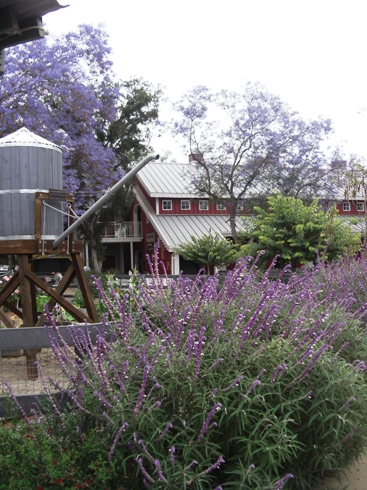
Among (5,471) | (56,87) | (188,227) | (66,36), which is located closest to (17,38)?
(5,471)

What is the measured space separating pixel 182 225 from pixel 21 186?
2629 cm

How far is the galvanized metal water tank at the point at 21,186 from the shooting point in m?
8.23

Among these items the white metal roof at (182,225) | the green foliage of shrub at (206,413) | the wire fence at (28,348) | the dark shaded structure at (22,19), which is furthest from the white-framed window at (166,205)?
the green foliage of shrub at (206,413)

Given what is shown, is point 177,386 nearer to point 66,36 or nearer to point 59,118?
point 59,118

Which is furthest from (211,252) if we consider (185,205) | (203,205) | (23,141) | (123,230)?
(123,230)

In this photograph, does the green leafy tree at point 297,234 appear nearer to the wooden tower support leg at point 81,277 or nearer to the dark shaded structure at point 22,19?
the wooden tower support leg at point 81,277

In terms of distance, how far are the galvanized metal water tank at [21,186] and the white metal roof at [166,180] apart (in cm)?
2589

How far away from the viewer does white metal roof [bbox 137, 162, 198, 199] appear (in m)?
34.6

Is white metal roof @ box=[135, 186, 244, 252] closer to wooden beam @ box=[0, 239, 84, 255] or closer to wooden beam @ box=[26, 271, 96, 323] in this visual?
wooden beam @ box=[26, 271, 96, 323]

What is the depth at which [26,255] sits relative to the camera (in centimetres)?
822

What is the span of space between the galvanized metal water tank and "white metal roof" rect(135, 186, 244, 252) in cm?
2356

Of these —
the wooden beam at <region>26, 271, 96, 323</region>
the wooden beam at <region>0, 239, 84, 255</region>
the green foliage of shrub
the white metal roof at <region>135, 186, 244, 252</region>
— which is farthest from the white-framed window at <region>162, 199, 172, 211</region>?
the green foliage of shrub

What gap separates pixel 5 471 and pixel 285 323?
204 centimetres

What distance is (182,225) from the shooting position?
34438 mm
